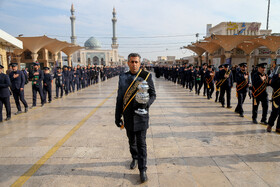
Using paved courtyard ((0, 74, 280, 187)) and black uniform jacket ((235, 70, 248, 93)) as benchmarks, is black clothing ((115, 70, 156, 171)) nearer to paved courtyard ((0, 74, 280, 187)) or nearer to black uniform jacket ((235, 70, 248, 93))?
paved courtyard ((0, 74, 280, 187))

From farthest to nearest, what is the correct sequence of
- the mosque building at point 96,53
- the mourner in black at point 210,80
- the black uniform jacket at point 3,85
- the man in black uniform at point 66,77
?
the mosque building at point 96,53
the man in black uniform at point 66,77
the mourner in black at point 210,80
the black uniform jacket at point 3,85

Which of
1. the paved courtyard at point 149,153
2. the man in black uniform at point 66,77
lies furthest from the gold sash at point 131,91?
the man in black uniform at point 66,77

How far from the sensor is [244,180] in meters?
2.84

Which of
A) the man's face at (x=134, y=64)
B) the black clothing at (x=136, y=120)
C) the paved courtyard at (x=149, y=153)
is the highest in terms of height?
the man's face at (x=134, y=64)

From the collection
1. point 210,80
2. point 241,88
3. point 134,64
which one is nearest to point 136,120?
point 134,64

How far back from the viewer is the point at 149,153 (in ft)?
12.2

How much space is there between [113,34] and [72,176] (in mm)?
99613

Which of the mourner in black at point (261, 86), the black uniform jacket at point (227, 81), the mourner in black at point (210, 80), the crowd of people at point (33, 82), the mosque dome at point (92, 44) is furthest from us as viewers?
the mosque dome at point (92, 44)

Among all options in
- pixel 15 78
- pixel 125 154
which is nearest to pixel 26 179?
pixel 125 154

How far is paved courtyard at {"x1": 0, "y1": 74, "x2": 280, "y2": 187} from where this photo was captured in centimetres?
290

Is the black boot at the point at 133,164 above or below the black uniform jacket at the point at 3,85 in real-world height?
below

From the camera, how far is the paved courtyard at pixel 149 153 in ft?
9.50

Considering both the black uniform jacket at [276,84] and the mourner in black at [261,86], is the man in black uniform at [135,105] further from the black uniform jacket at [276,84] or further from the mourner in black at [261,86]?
the mourner in black at [261,86]

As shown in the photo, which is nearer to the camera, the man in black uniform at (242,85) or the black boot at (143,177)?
the black boot at (143,177)
